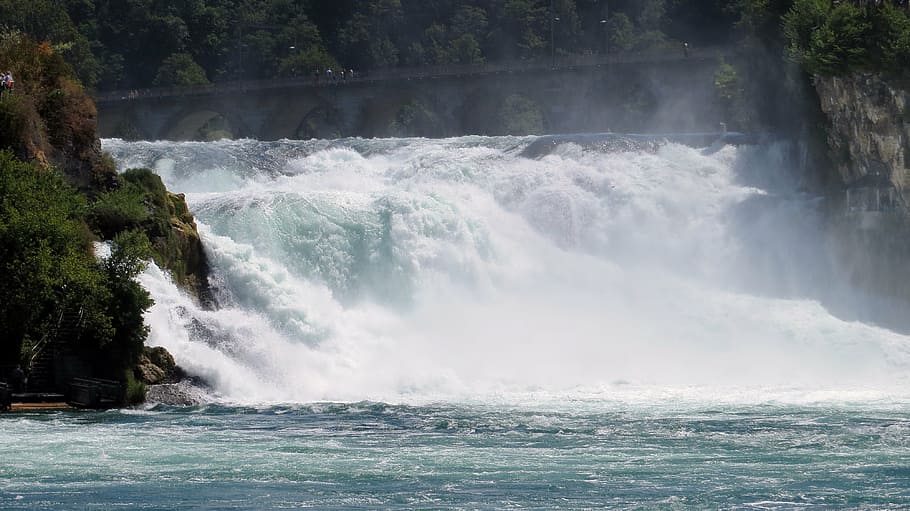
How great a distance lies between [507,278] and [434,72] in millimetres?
45950

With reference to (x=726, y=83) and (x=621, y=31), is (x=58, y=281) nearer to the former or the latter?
(x=726, y=83)

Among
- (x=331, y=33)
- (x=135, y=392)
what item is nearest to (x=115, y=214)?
(x=135, y=392)

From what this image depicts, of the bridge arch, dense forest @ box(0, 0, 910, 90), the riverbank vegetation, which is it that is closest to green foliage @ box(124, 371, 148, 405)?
the riverbank vegetation

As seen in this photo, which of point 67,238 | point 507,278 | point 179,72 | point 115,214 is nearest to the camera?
point 67,238

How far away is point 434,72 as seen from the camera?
9212 centimetres

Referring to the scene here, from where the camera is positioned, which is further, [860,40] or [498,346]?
[860,40]

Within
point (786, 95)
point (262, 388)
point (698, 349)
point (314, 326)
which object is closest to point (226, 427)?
point (262, 388)

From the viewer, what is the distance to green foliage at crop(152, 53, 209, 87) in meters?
107

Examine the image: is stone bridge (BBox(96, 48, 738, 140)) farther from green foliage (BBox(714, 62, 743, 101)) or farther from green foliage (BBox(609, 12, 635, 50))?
green foliage (BBox(609, 12, 635, 50))

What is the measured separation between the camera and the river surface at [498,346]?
26.0m

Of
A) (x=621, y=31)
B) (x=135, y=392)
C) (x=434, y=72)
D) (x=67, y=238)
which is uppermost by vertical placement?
(x=621, y=31)

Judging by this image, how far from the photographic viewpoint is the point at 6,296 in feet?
114

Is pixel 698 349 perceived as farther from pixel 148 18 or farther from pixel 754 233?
pixel 148 18

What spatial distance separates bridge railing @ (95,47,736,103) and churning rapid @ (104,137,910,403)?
3012 centimetres
